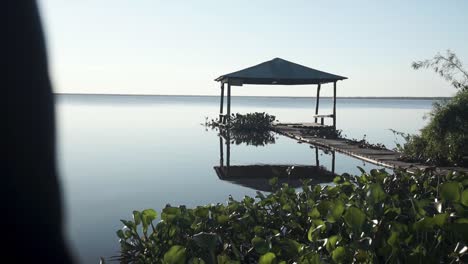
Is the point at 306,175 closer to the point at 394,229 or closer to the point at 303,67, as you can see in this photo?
the point at 394,229

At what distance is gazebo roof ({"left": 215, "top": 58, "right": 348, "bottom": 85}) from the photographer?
2694 cm

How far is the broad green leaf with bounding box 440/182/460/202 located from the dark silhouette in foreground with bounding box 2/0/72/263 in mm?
2539

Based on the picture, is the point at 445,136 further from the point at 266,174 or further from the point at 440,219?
the point at 440,219

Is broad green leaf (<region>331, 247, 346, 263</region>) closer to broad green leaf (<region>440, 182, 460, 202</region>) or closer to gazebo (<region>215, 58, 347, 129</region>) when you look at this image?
broad green leaf (<region>440, 182, 460, 202</region>)

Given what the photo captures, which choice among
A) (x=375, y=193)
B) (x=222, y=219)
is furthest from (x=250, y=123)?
(x=375, y=193)

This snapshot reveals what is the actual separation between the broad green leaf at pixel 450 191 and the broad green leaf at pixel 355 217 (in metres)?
0.61

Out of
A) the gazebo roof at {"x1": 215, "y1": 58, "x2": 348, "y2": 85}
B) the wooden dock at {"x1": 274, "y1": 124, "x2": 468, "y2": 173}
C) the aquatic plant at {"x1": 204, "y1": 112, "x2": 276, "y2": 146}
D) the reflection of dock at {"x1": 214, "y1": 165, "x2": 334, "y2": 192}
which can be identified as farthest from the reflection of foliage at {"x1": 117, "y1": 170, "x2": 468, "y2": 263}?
the aquatic plant at {"x1": 204, "y1": 112, "x2": 276, "y2": 146}

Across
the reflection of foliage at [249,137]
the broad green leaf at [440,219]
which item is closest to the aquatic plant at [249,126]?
the reflection of foliage at [249,137]

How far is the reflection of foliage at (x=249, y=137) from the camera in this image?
25.9 m

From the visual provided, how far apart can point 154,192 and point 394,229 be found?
9.50 metres

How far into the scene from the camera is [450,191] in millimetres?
3512

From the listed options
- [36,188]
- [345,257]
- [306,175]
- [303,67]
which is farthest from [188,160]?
[36,188]

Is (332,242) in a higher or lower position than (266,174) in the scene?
higher

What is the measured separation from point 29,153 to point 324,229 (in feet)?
9.85
